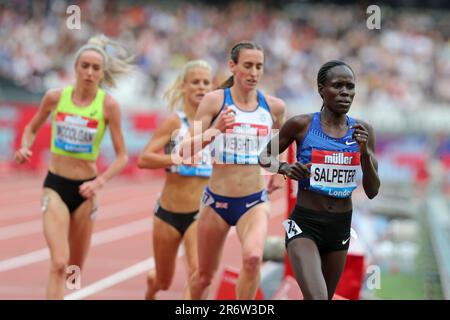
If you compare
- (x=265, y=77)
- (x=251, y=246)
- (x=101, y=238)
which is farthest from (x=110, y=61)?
(x=265, y=77)

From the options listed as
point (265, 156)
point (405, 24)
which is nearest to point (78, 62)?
point (265, 156)

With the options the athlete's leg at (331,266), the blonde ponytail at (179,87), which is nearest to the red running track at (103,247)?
the blonde ponytail at (179,87)

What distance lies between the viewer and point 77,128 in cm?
748

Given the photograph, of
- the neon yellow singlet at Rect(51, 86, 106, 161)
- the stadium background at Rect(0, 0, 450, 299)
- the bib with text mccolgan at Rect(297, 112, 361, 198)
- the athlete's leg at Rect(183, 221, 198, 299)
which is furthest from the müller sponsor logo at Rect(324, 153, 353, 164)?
the stadium background at Rect(0, 0, 450, 299)

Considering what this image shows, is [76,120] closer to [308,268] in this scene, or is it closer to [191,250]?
[191,250]

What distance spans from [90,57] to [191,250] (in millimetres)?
1833

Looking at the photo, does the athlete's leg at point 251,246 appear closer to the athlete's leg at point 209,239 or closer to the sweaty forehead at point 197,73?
the athlete's leg at point 209,239

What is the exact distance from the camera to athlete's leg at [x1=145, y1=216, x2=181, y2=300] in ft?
25.3

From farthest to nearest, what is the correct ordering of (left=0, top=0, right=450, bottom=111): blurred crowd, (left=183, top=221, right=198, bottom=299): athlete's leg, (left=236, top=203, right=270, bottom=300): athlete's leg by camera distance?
(left=0, top=0, right=450, bottom=111): blurred crowd < (left=183, top=221, right=198, bottom=299): athlete's leg < (left=236, top=203, right=270, bottom=300): athlete's leg

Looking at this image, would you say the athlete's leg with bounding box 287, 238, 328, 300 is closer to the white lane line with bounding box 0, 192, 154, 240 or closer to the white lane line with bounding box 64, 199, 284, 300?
the white lane line with bounding box 64, 199, 284, 300

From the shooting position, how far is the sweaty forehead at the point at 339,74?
541cm

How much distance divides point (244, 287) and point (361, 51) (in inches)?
846

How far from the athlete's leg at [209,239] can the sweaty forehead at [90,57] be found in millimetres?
1564

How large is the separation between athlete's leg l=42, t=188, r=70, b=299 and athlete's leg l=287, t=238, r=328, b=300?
219 cm
